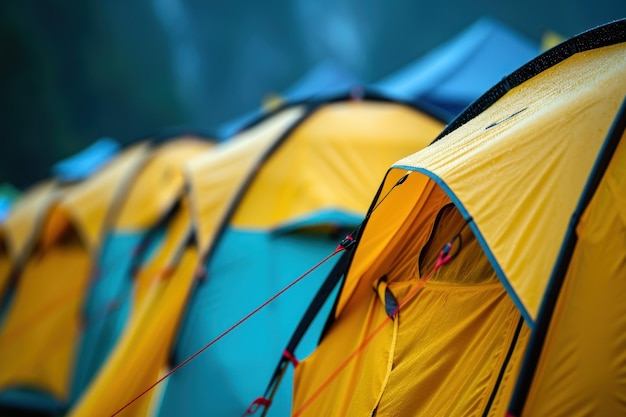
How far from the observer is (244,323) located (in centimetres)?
252

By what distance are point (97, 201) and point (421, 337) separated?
3.43 meters

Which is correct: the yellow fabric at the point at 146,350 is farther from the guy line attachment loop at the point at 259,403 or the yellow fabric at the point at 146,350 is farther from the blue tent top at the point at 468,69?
the blue tent top at the point at 468,69

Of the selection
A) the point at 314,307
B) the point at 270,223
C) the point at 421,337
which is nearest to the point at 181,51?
the point at 270,223

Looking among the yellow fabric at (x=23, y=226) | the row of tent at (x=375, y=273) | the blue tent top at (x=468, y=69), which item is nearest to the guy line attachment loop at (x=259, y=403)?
the row of tent at (x=375, y=273)

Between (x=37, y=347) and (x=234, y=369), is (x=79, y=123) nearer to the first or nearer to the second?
(x=37, y=347)

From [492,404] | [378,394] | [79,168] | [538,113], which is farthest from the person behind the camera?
[79,168]

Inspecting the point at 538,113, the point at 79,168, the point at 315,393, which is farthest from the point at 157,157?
the point at 538,113

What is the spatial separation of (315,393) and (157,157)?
132 inches

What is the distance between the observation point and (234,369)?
7.86ft

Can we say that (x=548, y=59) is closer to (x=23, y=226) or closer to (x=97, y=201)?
(x=97, y=201)

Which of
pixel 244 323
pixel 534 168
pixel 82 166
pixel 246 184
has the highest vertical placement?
pixel 82 166

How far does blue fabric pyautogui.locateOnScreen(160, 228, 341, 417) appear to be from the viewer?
7.57 feet

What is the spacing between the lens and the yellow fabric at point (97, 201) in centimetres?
433

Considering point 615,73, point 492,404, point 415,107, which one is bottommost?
point 492,404
